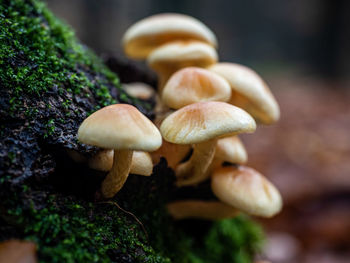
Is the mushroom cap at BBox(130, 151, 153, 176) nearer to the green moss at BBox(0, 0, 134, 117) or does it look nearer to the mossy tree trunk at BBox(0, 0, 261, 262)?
the mossy tree trunk at BBox(0, 0, 261, 262)

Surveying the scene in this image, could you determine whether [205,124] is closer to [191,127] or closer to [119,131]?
[191,127]

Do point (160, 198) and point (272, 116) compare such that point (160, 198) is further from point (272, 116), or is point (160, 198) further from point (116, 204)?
point (272, 116)

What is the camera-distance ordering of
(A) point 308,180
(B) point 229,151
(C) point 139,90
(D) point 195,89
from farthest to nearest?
(A) point 308,180, (C) point 139,90, (B) point 229,151, (D) point 195,89

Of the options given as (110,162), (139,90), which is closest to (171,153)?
(110,162)

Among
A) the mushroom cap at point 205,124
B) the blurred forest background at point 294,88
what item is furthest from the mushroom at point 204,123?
the blurred forest background at point 294,88

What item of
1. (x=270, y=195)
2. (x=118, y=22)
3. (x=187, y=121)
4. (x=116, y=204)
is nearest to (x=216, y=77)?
(x=187, y=121)

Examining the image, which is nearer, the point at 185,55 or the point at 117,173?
the point at 117,173
